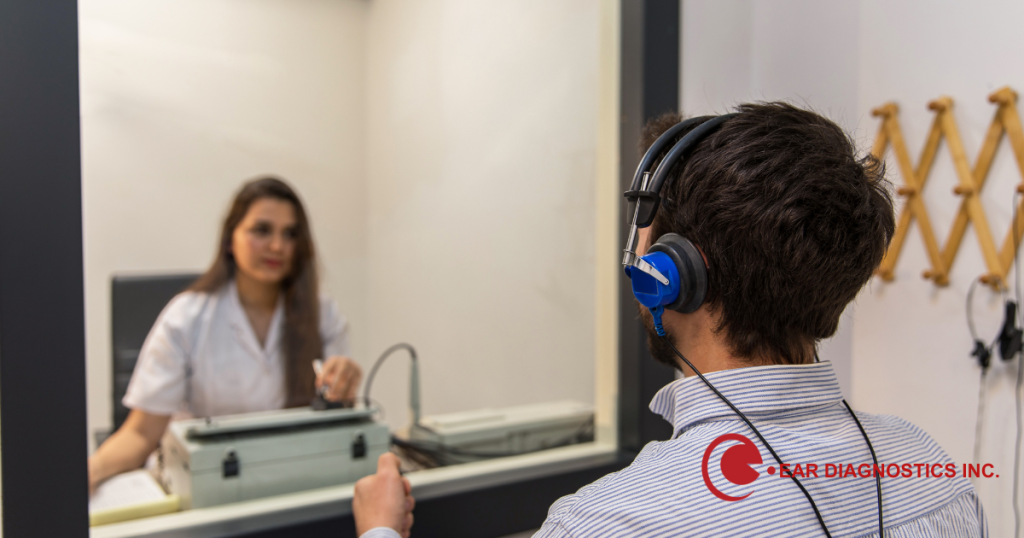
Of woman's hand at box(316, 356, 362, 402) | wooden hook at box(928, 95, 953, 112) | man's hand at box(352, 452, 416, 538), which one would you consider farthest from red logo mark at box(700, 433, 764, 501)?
woman's hand at box(316, 356, 362, 402)

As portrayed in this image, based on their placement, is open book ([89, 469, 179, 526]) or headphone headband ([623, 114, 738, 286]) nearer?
headphone headband ([623, 114, 738, 286])

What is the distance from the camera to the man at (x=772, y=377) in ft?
1.72

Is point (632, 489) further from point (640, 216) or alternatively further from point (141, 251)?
point (141, 251)

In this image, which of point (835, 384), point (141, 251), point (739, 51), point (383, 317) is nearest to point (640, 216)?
point (835, 384)

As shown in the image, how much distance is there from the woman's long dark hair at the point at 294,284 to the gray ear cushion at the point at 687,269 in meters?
1.40

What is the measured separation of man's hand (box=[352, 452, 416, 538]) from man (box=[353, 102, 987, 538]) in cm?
30

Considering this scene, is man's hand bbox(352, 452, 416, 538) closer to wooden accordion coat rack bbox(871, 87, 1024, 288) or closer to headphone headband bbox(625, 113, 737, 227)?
headphone headband bbox(625, 113, 737, 227)

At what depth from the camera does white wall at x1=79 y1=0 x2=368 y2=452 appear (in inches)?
65.0

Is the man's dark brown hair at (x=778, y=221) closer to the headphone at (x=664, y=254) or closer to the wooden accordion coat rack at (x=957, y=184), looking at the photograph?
the headphone at (x=664, y=254)

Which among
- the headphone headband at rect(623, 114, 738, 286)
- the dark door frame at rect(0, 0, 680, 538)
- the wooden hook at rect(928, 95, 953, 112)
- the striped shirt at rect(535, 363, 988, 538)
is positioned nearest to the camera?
the striped shirt at rect(535, 363, 988, 538)

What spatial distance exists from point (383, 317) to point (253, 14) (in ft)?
3.30

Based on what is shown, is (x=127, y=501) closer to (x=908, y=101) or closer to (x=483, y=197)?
(x=483, y=197)

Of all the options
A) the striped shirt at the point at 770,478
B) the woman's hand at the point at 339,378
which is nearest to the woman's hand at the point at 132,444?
the woman's hand at the point at 339,378

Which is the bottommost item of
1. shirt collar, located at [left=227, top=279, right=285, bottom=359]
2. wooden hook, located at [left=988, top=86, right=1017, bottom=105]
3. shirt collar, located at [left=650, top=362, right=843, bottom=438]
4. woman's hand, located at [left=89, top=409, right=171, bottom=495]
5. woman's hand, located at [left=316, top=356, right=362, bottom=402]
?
woman's hand, located at [left=89, top=409, right=171, bottom=495]
